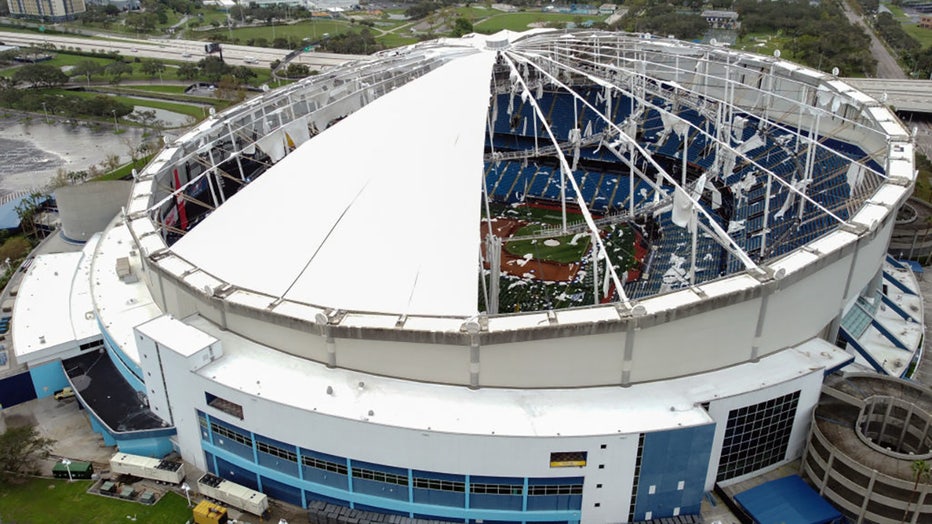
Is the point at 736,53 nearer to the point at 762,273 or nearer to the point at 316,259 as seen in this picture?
the point at 762,273

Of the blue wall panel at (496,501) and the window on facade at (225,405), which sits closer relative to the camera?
the blue wall panel at (496,501)

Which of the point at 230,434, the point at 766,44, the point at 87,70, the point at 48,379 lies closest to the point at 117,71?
the point at 87,70

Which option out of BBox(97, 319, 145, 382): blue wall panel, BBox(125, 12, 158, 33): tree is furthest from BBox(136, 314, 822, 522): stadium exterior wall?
BBox(125, 12, 158, 33): tree

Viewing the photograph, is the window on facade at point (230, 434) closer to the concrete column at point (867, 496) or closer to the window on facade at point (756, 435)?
the window on facade at point (756, 435)

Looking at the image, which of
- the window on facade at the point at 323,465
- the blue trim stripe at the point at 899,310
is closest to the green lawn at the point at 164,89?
the window on facade at the point at 323,465

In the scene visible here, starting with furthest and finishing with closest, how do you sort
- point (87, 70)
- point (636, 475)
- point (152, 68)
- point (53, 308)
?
point (152, 68)
point (87, 70)
point (53, 308)
point (636, 475)

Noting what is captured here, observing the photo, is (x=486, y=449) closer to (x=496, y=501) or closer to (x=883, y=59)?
(x=496, y=501)

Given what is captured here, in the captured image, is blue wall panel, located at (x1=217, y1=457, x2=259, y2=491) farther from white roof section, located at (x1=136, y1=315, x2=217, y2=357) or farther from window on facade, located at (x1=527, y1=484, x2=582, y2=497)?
window on facade, located at (x1=527, y1=484, x2=582, y2=497)
